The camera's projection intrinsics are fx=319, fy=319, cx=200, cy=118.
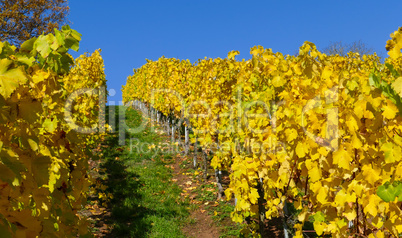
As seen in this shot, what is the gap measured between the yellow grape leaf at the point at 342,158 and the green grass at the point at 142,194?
5.07 m

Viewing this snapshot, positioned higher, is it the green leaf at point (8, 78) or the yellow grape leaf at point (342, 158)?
the green leaf at point (8, 78)

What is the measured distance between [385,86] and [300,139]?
5.09ft

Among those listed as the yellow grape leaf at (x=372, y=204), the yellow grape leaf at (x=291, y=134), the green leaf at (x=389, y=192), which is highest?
the yellow grape leaf at (x=291, y=134)

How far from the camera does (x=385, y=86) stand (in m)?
1.72

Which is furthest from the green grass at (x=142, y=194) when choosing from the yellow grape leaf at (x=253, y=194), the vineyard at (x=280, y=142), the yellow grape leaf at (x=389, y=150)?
the yellow grape leaf at (x=389, y=150)

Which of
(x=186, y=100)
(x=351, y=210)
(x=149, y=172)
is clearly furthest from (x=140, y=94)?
(x=351, y=210)

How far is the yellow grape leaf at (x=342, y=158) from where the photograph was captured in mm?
2621

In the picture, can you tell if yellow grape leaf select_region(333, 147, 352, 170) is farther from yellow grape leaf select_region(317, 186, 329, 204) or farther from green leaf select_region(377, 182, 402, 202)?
green leaf select_region(377, 182, 402, 202)

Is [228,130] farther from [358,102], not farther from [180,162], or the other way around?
[180,162]

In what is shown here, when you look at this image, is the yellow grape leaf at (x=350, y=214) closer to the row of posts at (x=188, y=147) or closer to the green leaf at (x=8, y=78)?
the row of posts at (x=188, y=147)

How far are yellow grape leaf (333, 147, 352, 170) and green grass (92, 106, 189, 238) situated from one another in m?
5.07

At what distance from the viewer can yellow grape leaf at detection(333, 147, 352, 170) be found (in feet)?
8.60

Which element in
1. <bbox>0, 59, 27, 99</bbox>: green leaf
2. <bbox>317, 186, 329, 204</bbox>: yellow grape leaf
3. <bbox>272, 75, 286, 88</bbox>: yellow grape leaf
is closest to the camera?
<bbox>0, 59, 27, 99</bbox>: green leaf

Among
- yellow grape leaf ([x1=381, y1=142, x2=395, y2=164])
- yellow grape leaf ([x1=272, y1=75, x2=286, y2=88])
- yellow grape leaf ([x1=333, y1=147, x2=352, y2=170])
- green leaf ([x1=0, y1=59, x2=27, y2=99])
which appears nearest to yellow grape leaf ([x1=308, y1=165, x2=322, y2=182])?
yellow grape leaf ([x1=333, y1=147, x2=352, y2=170])
